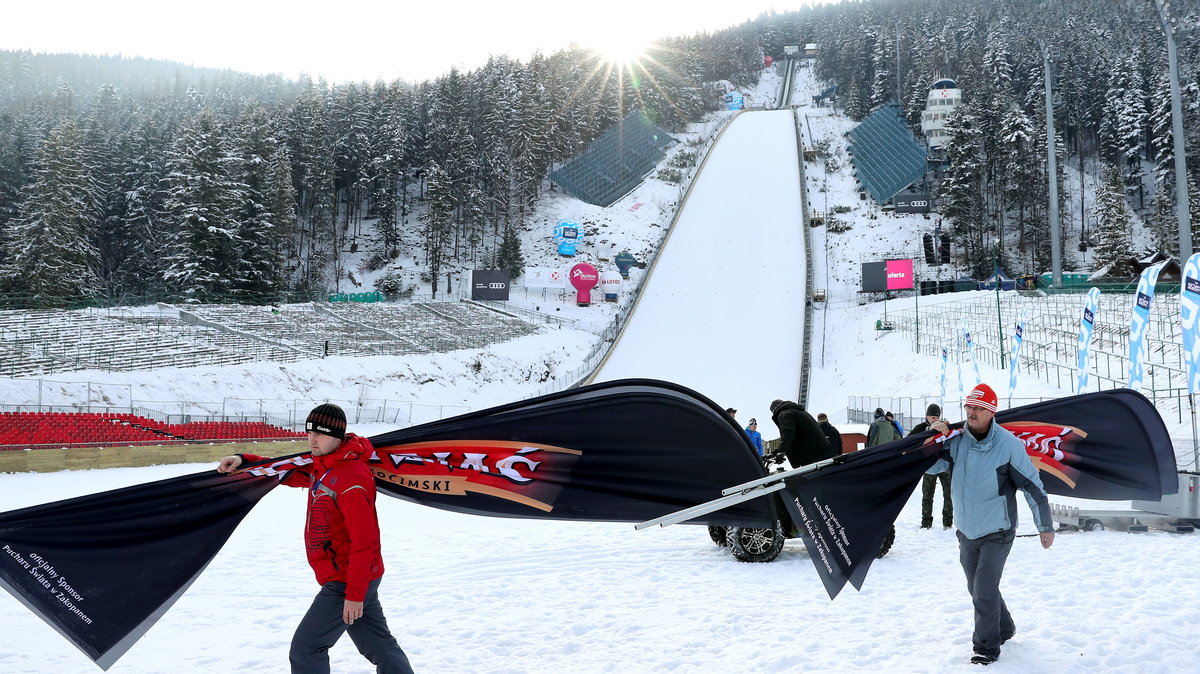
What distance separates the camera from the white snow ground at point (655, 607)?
535cm

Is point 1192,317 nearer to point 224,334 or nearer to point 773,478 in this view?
point 773,478

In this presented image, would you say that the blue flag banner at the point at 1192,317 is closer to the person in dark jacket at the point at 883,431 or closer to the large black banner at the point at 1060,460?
the person in dark jacket at the point at 883,431

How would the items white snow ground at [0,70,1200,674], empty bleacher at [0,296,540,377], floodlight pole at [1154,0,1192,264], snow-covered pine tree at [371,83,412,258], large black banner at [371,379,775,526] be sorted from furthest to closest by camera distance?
snow-covered pine tree at [371,83,412,258] < empty bleacher at [0,296,540,377] < floodlight pole at [1154,0,1192,264] < white snow ground at [0,70,1200,674] < large black banner at [371,379,775,526]

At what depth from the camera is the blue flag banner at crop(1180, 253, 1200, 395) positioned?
34.1 feet

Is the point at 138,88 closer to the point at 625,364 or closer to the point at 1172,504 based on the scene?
the point at 625,364

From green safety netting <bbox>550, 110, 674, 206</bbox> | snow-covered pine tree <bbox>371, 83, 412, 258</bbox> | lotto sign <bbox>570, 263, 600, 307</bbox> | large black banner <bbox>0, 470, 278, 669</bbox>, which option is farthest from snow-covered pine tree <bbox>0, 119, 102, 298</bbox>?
large black banner <bbox>0, 470, 278, 669</bbox>

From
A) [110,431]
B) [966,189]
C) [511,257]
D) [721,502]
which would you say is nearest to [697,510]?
[721,502]

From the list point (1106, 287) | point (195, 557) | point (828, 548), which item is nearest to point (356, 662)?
point (195, 557)

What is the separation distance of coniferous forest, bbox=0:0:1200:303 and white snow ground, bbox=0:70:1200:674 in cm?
3113

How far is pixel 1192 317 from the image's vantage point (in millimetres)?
10758

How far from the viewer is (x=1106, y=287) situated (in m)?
34.6

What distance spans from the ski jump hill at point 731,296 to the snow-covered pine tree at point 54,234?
30.3m

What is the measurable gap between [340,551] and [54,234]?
49723 mm

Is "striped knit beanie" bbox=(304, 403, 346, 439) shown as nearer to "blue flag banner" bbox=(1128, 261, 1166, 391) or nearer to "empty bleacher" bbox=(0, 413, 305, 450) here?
"blue flag banner" bbox=(1128, 261, 1166, 391)
